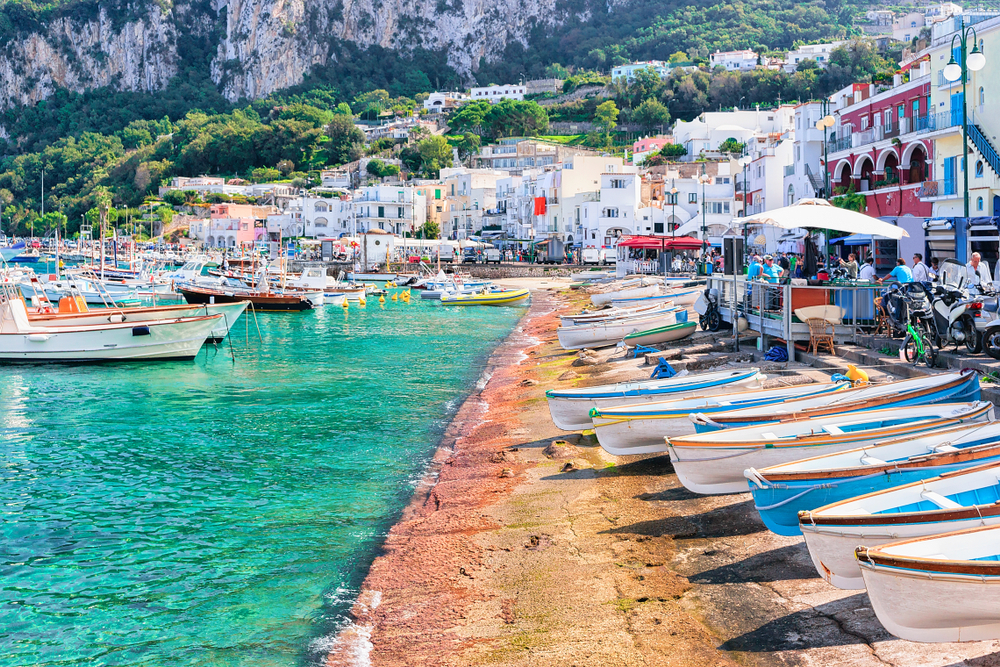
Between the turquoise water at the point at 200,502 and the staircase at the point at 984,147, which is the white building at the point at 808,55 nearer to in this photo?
the staircase at the point at 984,147

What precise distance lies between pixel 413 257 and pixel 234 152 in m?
94.6

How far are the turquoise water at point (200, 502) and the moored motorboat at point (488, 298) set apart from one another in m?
29.9

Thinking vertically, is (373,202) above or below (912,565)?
above

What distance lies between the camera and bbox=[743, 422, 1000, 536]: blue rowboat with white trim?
8.66 meters

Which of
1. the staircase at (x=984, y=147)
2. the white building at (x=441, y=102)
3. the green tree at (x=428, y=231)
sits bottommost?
the staircase at (x=984, y=147)

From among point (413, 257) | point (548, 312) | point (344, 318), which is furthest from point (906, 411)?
point (413, 257)

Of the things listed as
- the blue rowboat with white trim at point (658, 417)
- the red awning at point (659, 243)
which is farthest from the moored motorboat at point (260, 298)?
the blue rowboat with white trim at point (658, 417)

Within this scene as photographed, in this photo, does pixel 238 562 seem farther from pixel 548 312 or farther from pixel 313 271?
pixel 313 271

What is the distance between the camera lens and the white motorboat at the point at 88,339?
32.9 meters

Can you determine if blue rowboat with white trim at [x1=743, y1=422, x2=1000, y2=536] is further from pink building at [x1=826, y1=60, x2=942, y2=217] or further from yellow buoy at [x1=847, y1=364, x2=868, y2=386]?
pink building at [x1=826, y1=60, x2=942, y2=217]

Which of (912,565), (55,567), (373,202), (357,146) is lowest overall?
(55,567)

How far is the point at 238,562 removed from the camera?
11.7 m

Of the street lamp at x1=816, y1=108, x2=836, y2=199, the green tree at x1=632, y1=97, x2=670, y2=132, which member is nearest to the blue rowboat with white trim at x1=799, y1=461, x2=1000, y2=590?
the street lamp at x1=816, y1=108, x2=836, y2=199

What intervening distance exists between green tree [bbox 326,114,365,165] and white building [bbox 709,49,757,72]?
70.2 m
